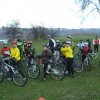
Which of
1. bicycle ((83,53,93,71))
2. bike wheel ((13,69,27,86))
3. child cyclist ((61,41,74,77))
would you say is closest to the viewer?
bike wheel ((13,69,27,86))

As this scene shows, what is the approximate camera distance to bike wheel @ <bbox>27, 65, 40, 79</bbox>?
16.2m

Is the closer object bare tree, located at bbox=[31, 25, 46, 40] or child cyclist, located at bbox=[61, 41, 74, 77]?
child cyclist, located at bbox=[61, 41, 74, 77]

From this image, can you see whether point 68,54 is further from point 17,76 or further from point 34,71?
point 17,76

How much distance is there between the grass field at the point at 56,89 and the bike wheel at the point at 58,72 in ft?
0.74

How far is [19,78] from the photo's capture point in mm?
14344

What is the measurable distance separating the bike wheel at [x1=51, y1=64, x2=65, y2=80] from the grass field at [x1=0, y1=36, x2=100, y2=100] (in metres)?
0.23

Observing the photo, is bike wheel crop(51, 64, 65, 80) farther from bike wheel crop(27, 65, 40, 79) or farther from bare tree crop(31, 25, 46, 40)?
bare tree crop(31, 25, 46, 40)

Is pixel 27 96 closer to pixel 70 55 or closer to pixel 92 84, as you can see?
pixel 92 84

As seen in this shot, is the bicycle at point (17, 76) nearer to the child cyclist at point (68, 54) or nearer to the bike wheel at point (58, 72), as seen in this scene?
the bike wheel at point (58, 72)

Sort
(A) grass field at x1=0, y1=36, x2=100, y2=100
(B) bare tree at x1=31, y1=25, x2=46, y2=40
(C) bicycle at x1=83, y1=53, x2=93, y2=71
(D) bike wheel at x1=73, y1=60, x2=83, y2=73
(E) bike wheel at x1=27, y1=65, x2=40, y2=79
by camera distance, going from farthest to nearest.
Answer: (B) bare tree at x1=31, y1=25, x2=46, y2=40 → (C) bicycle at x1=83, y1=53, x2=93, y2=71 → (D) bike wheel at x1=73, y1=60, x2=83, y2=73 → (E) bike wheel at x1=27, y1=65, x2=40, y2=79 → (A) grass field at x1=0, y1=36, x2=100, y2=100

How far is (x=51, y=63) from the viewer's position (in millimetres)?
15609

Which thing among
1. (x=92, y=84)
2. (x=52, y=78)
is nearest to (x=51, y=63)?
(x=52, y=78)

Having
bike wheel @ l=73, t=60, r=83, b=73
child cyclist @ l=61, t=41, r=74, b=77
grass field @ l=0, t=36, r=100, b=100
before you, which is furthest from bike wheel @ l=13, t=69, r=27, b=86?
bike wheel @ l=73, t=60, r=83, b=73

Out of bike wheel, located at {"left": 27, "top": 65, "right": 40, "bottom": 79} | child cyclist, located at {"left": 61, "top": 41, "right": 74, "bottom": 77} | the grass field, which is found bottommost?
the grass field
